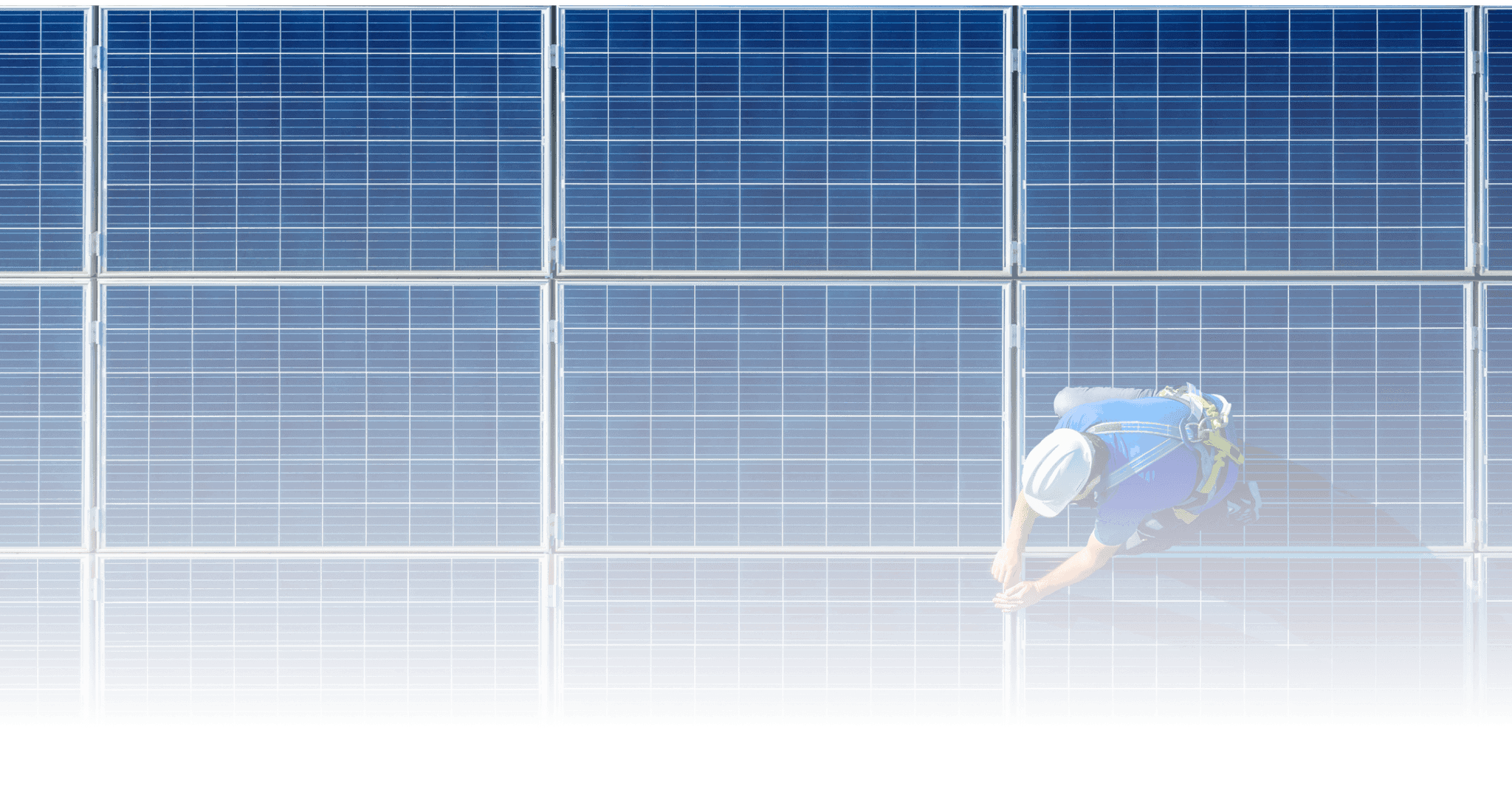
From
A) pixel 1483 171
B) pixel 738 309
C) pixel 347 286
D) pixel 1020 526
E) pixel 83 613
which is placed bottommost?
pixel 83 613

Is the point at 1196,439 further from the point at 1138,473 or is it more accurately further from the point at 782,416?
the point at 782,416

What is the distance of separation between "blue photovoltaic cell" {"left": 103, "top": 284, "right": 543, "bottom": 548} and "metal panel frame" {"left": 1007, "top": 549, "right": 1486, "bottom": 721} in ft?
11.7

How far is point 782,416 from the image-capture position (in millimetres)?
6605

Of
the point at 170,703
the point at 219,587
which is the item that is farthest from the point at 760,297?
the point at 170,703

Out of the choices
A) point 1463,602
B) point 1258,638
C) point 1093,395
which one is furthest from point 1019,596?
point 1463,602

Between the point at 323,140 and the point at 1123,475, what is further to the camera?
the point at 323,140

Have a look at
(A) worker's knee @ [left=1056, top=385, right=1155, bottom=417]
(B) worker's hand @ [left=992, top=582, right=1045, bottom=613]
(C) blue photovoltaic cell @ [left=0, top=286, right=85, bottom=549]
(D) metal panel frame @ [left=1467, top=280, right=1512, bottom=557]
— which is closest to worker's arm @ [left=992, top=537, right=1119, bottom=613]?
(B) worker's hand @ [left=992, top=582, right=1045, bottom=613]

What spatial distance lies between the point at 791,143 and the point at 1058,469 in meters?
2.79

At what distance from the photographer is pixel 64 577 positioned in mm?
6660

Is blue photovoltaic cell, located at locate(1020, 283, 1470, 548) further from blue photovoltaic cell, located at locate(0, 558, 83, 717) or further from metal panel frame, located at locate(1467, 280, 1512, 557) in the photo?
blue photovoltaic cell, located at locate(0, 558, 83, 717)

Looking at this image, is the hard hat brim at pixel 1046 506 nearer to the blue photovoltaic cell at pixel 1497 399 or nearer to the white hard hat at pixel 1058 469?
the white hard hat at pixel 1058 469

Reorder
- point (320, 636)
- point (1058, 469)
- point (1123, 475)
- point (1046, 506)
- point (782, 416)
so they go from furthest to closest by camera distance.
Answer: point (320, 636), point (782, 416), point (1123, 475), point (1046, 506), point (1058, 469)

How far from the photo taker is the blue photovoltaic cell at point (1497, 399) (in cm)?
649

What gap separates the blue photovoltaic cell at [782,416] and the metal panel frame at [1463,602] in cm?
110
